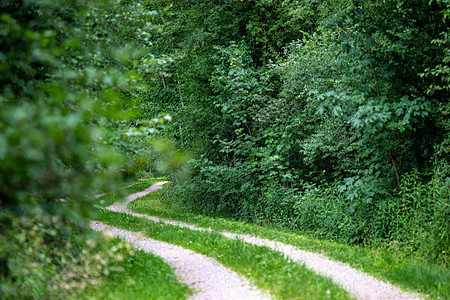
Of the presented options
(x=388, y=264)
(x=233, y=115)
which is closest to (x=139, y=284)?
(x=388, y=264)

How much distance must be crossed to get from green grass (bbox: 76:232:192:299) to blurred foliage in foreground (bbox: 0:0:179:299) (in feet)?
0.92

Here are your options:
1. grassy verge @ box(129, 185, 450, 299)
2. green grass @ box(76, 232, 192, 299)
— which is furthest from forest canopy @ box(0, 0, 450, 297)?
green grass @ box(76, 232, 192, 299)

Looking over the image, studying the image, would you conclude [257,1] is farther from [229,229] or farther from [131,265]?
[131,265]

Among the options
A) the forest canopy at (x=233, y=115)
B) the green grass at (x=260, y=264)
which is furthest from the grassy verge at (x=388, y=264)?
A: the green grass at (x=260, y=264)

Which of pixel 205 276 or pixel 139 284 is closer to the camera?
pixel 139 284

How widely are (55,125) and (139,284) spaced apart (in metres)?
3.81

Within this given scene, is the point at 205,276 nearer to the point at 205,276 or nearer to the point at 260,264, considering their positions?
the point at 205,276

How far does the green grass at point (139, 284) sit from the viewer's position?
516cm

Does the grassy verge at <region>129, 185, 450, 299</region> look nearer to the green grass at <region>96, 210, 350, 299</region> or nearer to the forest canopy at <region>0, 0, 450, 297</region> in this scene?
the forest canopy at <region>0, 0, 450, 297</region>

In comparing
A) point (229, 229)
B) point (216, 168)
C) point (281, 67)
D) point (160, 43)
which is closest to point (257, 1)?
point (281, 67)

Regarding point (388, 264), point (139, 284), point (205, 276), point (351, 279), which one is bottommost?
point (388, 264)

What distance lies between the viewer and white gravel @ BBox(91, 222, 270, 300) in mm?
5582

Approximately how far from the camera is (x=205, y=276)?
6.37 metres

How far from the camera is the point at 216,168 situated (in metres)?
13.5
